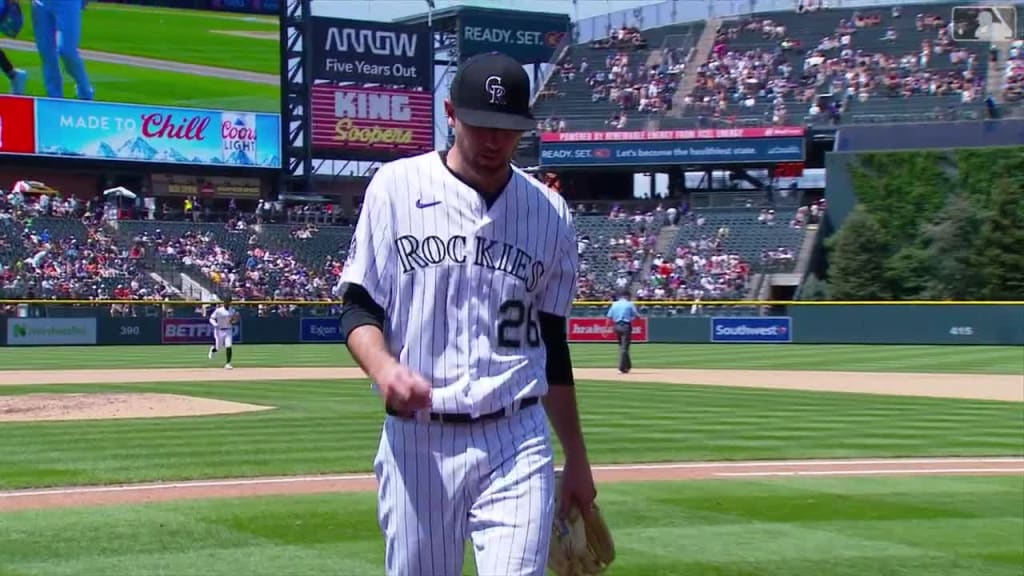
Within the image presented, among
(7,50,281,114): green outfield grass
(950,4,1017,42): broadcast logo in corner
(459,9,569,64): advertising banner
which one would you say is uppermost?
(459,9,569,64): advertising banner

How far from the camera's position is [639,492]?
1082cm

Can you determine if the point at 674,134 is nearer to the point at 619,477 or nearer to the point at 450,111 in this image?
the point at 619,477

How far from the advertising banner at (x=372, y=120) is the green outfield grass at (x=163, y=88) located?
9.11 feet

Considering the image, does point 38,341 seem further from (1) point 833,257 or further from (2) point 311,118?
(1) point 833,257

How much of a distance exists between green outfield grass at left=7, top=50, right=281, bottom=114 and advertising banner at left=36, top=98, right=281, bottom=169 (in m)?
0.50

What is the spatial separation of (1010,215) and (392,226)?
46.1 metres

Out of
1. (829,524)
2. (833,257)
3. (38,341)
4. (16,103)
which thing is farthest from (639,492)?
(16,103)

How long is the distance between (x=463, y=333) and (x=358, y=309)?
34 centimetres

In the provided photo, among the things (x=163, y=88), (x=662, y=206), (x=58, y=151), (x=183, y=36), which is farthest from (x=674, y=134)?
(x=58, y=151)

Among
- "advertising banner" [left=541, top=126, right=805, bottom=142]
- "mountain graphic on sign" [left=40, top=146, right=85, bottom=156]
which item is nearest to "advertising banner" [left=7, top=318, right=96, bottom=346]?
"mountain graphic on sign" [left=40, top=146, right=85, bottom=156]

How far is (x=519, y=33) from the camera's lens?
65.9 metres

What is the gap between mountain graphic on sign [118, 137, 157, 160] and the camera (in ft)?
167

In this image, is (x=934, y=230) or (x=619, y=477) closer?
(x=619, y=477)

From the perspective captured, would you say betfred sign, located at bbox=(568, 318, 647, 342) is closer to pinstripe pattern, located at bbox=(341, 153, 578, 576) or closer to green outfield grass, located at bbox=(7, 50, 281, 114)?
green outfield grass, located at bbox=(7, 50, 281, 114)
